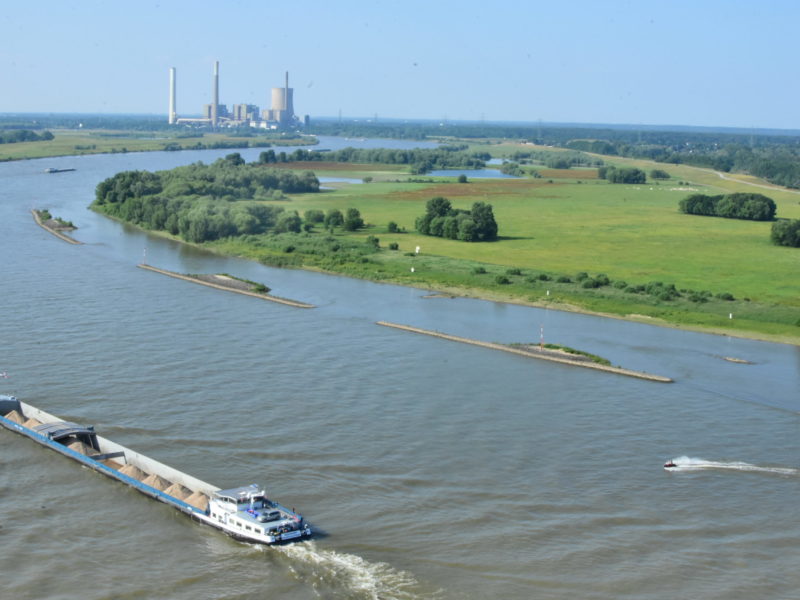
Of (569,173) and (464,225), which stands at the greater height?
(569,173)

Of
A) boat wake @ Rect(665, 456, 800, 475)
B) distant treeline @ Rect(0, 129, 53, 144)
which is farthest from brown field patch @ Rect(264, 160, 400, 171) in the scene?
boat wake @ Rect(665, 456, 800, 475)

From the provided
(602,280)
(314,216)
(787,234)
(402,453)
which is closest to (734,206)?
(787,234)

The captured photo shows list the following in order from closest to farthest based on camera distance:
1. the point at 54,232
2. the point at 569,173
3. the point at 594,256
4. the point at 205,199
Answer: the point at 594,256 < the point at 54,232 < the point at 205,199 < the point at 569,173

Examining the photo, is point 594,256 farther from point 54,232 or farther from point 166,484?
point 166,484

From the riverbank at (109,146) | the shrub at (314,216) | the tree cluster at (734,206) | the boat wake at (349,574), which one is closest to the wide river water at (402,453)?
the boat wake at (349,574)

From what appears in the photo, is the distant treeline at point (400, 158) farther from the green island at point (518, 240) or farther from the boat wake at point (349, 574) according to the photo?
the boat wake at point (349, 574)

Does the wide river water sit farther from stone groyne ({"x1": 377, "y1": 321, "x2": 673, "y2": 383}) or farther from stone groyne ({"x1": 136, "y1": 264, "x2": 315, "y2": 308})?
stone groyne ({"x1": 136, "y1": 264, "x2": 315, "y2": 308})

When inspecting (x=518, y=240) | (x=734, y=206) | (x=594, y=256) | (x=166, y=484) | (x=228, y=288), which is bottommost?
(x=166, y=484)
